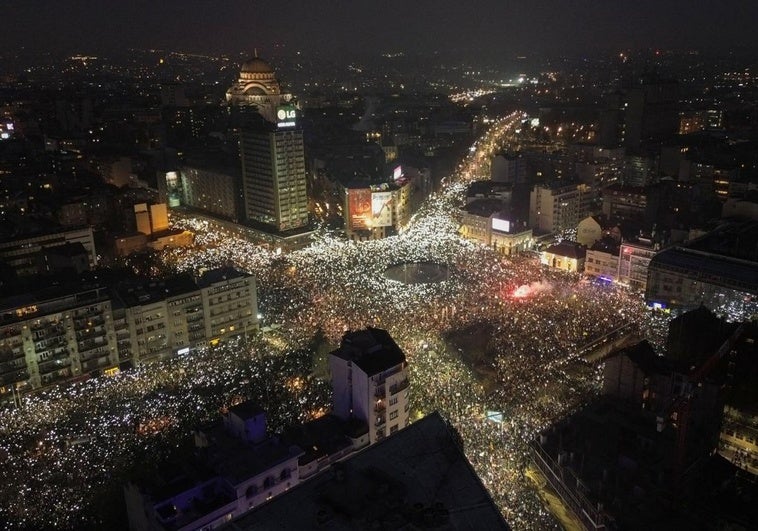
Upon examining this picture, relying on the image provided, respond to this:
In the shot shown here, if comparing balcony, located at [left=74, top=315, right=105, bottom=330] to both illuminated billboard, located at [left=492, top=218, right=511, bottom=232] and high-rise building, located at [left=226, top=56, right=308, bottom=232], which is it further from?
illuminated billboard, located at [left=492, top=218, right=511, bottom=232]

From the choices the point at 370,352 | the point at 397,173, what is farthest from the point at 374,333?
the point at 397,173

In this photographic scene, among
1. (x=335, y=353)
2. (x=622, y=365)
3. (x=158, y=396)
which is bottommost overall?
(x=158, y=396)

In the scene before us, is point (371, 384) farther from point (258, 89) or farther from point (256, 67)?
point (256, 67)

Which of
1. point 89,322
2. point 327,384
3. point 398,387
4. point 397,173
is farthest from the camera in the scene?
point 397,173

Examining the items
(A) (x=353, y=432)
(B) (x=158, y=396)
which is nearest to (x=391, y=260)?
(B) (x=158, y=396)

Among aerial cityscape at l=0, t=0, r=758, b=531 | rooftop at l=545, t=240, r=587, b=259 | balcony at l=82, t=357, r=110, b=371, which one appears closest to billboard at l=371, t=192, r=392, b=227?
aerial cityscape at l=0, t=0, r=758, b=531

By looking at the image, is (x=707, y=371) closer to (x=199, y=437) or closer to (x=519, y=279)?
(x=519, y=279)
